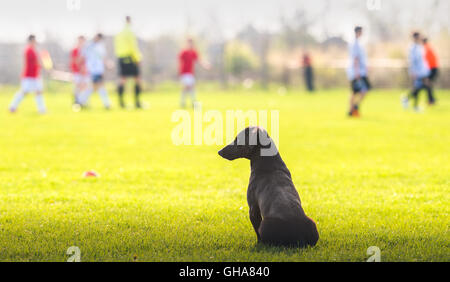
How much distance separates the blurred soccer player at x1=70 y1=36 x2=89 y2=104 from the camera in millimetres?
19688

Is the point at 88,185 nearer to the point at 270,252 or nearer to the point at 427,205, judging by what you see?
the point at 270,252

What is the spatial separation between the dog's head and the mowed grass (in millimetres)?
788

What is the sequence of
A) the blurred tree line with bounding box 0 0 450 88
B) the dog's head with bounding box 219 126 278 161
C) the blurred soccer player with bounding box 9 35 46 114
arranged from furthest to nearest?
the blurred tree line with bounding box 0 0 450 88 < the blurred soccer player with bounding box 9 35 46 114 < the dog's head with bounding box 219 126 278 161

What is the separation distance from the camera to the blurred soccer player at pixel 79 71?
19688 millimetres

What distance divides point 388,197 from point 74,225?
3.71 m

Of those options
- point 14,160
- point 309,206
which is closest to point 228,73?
point 14,160

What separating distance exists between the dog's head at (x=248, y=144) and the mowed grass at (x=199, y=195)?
0.79 meters

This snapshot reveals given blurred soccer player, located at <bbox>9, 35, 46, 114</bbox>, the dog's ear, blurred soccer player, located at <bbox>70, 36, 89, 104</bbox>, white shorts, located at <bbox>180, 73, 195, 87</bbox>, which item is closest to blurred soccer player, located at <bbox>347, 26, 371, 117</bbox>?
white shorts, located at <bbox>180, 73, 195, 87</bbox>

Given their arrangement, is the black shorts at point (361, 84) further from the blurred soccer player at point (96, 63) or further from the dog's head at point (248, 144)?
the dog's head at point (248, 144)

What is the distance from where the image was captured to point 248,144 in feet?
13.6

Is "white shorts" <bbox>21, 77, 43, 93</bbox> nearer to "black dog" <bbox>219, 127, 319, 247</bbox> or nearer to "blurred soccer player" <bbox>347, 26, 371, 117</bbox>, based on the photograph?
"blurred soccer player" <bbox>347, 26, 371, 117</bbox>

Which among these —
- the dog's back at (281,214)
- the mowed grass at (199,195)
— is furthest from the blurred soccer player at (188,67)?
the dog's back at (281,214)
